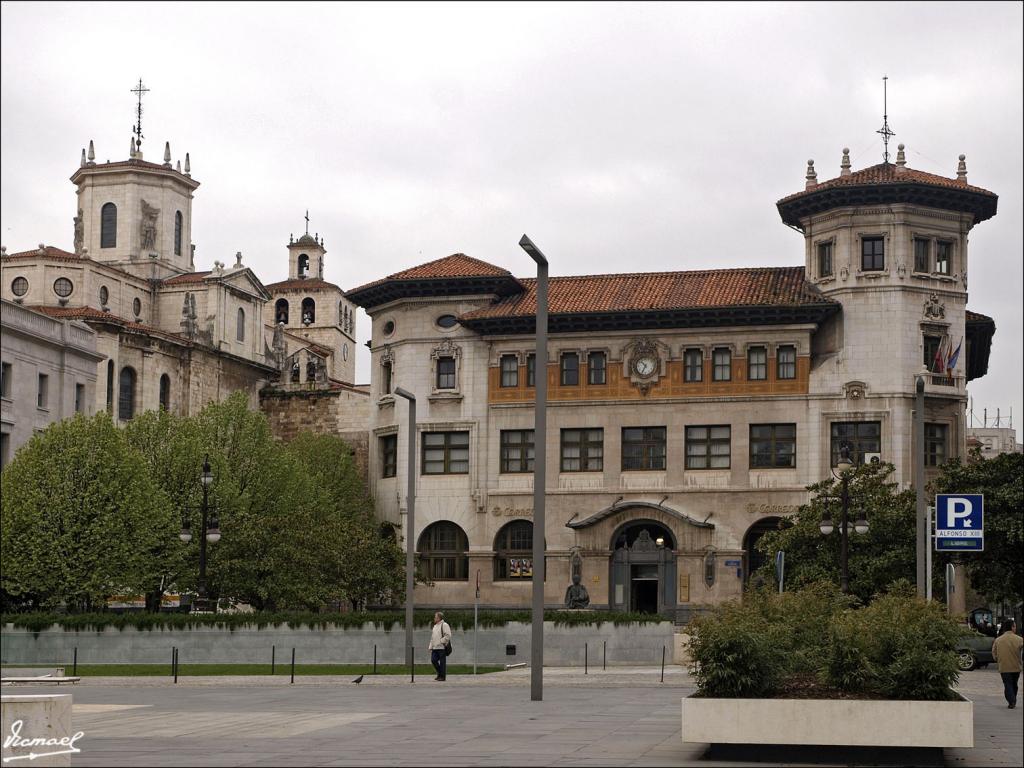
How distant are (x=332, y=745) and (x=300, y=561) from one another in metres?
38.0

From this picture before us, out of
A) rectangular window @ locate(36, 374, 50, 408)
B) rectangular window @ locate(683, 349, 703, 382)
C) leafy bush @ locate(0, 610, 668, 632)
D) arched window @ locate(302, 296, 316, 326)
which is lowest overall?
leafy bush @ locate(0, 610, 668, 632)

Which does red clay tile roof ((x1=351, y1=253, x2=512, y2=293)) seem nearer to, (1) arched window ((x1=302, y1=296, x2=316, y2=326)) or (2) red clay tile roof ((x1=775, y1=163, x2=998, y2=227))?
(2) red clay tile roof ((x1=775, y1=163, x2=998, y2=227))

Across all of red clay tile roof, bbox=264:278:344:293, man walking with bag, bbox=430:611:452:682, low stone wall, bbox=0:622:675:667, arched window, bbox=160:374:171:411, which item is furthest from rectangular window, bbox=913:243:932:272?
red clay tile roof, bbox=264:278:344:293

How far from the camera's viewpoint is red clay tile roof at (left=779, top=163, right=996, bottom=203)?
223ft

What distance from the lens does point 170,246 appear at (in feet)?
343

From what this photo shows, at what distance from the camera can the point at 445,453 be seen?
2862 inches

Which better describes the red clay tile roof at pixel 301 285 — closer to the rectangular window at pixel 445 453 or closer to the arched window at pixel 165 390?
the arched window at pixel 165 390

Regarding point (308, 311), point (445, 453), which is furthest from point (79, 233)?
point (308, 311)

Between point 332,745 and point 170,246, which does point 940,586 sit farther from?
point 170,246

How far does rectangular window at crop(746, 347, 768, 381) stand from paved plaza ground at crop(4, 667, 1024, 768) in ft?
104

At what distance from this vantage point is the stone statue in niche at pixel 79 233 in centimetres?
10419

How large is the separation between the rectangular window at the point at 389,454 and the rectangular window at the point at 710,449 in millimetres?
13889

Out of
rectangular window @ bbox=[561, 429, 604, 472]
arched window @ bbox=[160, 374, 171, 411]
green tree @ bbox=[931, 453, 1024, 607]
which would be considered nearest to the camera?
green tree @ bbox=[931, 453, 1024, 607]

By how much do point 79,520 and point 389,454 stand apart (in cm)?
2135
